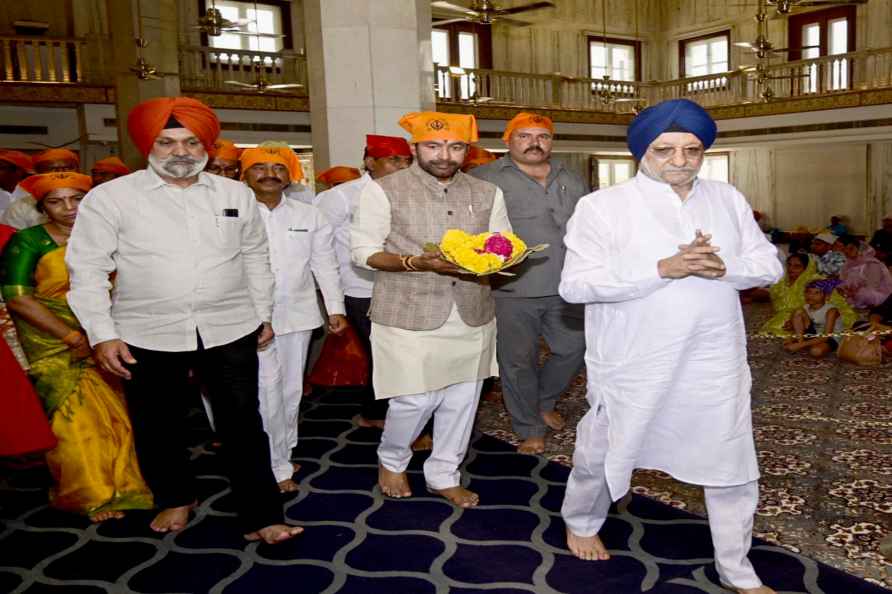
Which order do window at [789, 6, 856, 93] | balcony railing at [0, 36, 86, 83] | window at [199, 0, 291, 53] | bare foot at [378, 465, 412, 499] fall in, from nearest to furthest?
bare foot at [378, 465, 412, 499], balcony railing at [0, 36, 86, 83], window at [199, 0, 291, 53], window at [789, 6, 856, 93]

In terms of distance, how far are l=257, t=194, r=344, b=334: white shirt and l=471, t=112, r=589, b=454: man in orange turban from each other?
0.81 metres

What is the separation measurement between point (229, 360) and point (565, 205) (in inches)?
70.1

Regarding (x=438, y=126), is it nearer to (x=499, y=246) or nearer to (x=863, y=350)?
(x=499, y=246)

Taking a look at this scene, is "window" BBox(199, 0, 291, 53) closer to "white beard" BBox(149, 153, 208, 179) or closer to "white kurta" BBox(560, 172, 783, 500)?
"white beard" BBox(149, 153, 208, 179)

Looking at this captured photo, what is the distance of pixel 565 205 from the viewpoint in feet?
12.2

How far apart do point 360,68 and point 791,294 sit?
12.9ft

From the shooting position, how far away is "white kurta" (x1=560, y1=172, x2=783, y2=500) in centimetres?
220

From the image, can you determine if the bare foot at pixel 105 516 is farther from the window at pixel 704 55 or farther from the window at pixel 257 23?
the window at pixel 704 55

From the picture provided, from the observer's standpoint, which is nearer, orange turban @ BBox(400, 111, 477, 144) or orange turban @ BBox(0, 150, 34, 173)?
orange turban @ BBox(400, 111, 477, 144)

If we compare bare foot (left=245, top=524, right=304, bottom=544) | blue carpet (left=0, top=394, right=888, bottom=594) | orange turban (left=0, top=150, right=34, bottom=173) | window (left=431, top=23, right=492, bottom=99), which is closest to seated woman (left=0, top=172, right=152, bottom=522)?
blue carpet (left=0, top=394, right=888, bottom=594)

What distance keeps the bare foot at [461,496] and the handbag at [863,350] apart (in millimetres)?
3548

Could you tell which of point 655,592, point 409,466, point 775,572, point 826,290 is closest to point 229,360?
point 409,466

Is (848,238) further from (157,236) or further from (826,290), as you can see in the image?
(157,236)

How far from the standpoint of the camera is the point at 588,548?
2.60 metres
